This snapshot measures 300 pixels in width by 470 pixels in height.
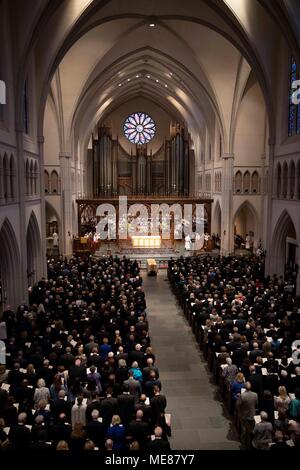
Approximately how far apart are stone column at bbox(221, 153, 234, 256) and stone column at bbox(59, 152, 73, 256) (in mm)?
11852

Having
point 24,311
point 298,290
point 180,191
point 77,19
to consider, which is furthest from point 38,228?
point 180,191

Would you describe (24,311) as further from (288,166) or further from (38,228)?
(288,166)

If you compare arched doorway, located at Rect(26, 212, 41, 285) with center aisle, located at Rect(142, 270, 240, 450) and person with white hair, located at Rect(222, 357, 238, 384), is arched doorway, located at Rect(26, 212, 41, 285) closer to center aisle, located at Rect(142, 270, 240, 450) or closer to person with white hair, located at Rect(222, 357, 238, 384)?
center aisle, located at Rect(142, 270, 240, 450)

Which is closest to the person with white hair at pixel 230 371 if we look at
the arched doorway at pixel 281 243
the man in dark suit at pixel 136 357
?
the man in dark suit at pixel 136 357

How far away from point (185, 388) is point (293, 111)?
1557cm

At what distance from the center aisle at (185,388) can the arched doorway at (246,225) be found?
47.4 ft

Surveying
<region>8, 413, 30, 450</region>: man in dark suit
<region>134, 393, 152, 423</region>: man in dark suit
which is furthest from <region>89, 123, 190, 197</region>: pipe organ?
<region>8, 413, 30, 450</region>: man in dark suit

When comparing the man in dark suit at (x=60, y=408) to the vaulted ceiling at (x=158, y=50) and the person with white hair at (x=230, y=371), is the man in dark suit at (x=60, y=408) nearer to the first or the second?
the person with white hair at (x=230, y=371)

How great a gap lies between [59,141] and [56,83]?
14.0 ft

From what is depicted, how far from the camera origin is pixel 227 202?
31.6 metres

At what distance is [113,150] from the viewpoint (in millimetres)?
47719

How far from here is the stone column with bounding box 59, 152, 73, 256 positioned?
99.8 ft

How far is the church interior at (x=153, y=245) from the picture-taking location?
29.2ft

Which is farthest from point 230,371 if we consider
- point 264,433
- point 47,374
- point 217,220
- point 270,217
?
point 217,220
